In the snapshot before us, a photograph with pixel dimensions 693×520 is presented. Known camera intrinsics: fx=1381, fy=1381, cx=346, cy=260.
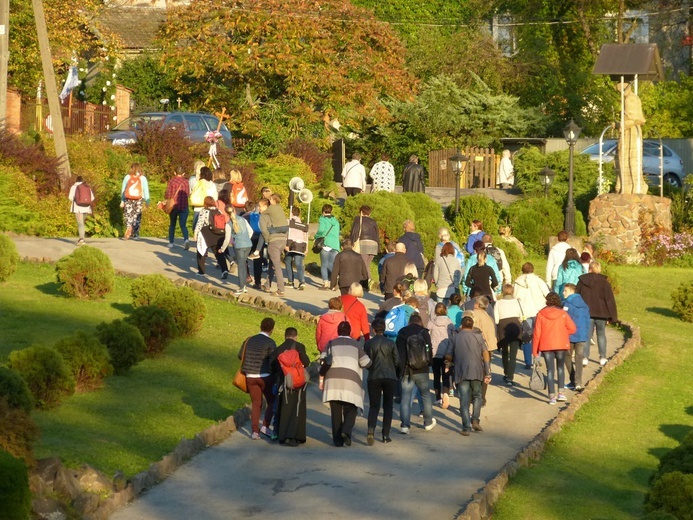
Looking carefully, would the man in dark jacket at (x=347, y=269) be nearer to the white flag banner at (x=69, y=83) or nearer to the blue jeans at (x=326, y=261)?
the blue jeans at (x=326, y=261)

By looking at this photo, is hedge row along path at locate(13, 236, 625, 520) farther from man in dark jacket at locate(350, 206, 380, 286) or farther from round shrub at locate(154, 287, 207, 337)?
man in dark jacket at locate(350, 206, 380, 286)

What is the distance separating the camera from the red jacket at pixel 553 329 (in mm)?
17578

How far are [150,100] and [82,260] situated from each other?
106 feet

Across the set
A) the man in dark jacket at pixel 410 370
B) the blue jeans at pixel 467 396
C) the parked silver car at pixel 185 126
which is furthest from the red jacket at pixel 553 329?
the parked silver car at pixel 185 126

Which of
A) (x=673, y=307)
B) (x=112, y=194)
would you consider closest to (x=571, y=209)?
(x=673, y=307)

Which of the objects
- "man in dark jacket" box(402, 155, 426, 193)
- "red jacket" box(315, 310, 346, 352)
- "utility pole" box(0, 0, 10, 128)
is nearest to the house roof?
"man in dark jacket" box(402, 155, 426, 193)

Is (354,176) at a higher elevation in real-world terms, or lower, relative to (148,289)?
higher

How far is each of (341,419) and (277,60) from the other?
26.8 metres

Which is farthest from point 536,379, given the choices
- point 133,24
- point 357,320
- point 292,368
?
point 133,24

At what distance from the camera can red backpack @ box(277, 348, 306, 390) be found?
1481 cm

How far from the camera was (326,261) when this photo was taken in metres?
24.9

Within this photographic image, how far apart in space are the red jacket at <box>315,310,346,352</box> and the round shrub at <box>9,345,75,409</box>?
3.00 metres

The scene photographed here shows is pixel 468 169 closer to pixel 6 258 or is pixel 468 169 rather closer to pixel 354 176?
pixel 354 176

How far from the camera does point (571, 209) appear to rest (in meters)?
33.1
